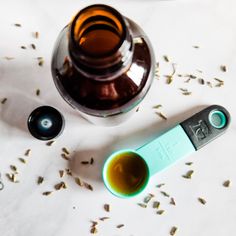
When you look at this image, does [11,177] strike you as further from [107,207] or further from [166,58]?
[166,58]

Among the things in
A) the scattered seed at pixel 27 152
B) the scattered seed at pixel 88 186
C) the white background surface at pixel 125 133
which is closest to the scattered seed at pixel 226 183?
the white background surface at pixel 125 133

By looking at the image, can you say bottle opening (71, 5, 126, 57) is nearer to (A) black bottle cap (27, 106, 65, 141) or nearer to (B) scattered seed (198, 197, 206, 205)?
(A) black bottle cap (27, 106, 65, 141)

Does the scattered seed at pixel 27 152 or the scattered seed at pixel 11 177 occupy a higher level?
the scattered seed at pixel 27 152

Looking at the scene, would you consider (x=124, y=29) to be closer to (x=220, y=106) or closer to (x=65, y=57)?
(x=65, y=57)

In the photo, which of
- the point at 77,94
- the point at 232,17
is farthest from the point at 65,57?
the point at 232,17

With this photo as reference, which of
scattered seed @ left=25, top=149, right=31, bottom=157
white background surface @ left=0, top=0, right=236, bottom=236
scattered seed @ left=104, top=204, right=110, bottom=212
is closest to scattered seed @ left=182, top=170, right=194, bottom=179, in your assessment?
white background surface @ left=0, top=0, right=236, bottom=236

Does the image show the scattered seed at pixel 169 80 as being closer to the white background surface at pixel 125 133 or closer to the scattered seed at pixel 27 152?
the white background surface at pixel 125 133

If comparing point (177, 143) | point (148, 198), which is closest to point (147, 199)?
point (148, 198)
